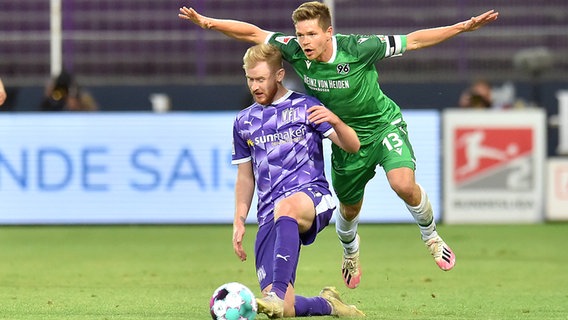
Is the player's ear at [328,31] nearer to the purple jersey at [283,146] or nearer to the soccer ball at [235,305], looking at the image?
the purple jersey at [283,146]

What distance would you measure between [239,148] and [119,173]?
8.41 metres

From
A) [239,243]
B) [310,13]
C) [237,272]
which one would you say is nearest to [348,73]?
[310,13]

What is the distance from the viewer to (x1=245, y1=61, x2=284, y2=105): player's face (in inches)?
293

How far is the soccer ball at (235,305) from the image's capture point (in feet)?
22.3

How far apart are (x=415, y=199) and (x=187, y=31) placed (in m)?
11.4

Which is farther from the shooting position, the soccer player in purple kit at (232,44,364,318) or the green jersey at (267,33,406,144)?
the green jersey at (267,33,406,144)

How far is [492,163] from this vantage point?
16.1 m

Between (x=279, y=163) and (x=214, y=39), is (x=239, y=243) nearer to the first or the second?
(x=279, y=163)

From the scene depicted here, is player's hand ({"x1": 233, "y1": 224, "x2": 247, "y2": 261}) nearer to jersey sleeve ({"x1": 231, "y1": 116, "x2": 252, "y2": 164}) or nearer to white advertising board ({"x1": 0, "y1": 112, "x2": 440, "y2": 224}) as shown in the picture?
jersey sleeve ({"x1": 231, "y1": 116, "x2": 252, "y2": 164})

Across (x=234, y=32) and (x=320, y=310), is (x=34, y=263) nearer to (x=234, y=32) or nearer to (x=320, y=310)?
(x=234, y=32)

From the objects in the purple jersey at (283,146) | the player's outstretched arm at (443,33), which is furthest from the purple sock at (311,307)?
the player's outstretched arm at (443,33)

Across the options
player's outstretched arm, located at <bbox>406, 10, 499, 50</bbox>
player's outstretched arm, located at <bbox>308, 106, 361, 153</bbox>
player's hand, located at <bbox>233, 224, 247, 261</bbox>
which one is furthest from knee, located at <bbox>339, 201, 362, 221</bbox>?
player's hand, located at <bbox>233, 224, 247, 261</bbox>

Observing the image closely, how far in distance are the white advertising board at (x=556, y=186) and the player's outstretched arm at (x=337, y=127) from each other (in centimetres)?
942

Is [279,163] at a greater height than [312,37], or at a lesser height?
lesser
